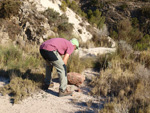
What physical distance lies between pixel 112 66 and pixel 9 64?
3467 millimetres

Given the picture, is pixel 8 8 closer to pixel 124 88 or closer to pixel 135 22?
pixel 124 88

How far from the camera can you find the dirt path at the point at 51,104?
308 centimetres

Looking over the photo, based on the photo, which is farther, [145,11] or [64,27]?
[145,11]

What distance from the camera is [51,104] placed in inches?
130

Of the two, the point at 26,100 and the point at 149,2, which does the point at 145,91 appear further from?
the point at 149,2

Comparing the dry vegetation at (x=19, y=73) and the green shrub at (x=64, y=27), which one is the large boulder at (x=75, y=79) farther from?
the green shrub at (x=64, y=27)

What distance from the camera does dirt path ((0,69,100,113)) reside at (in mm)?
3077

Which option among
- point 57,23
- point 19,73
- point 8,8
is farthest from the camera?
point 57,23

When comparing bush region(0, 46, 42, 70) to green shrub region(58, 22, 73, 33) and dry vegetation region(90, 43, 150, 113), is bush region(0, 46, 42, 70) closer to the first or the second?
dry vegetation region(90, 43, 150, 113)

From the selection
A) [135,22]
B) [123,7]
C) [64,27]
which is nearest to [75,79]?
[64,27]

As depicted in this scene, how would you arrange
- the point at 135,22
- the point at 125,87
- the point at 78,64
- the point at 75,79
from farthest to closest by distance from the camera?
the point at 135,22
the point at 78,64
the point at 75,79
the point at 125,87

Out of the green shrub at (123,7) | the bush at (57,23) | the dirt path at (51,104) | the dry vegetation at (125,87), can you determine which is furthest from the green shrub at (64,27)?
the green shrub at (123,7)

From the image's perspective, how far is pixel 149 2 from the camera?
80.2ft

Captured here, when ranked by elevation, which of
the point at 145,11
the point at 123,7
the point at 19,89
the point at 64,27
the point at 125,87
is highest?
the point at 123,7
